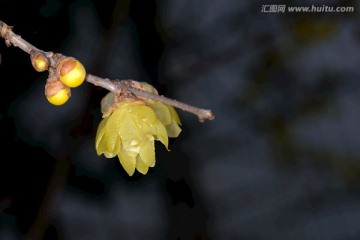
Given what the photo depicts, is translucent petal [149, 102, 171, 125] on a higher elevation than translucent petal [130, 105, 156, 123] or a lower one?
higher

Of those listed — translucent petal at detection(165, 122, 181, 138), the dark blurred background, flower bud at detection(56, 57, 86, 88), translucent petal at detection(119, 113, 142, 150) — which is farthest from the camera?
the dark blurred background

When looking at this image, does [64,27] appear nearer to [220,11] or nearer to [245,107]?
[220,11]

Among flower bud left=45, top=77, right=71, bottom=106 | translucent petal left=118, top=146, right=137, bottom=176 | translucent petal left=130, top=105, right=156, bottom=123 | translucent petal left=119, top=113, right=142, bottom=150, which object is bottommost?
translucent petal left=118, top=146, right=137, bottom=176

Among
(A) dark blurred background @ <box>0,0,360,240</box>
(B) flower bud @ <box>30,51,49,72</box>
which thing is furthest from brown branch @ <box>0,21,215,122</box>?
(A) dark blurred background @ <box>0,0,360,240</box>

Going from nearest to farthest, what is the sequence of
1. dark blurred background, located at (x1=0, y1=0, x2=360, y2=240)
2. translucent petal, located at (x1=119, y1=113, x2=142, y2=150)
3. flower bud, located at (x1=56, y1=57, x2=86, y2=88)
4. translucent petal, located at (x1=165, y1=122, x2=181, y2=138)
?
flower bud, located at (x1=56, y1=57, x2=86, y2=88), translucent petal, located at (x1=119, y1=113, x2=142, y2=150), translucent petal, located at (x1=165, y1=122, x2=181, y2=138), dark blurred background, located at (x1=0, y1=0, x2=360, y2=240)

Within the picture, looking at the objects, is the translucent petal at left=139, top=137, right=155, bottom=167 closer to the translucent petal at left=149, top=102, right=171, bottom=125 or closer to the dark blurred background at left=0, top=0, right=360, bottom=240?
the translucent petal at left=149, top=102, right=171, bottom=125

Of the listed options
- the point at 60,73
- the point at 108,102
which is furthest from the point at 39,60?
the point at 108,102

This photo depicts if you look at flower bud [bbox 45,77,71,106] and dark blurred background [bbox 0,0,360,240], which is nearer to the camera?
flower bud [bbox 45,77,71,106]

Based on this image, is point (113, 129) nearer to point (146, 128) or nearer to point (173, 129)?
point (146, 128)
